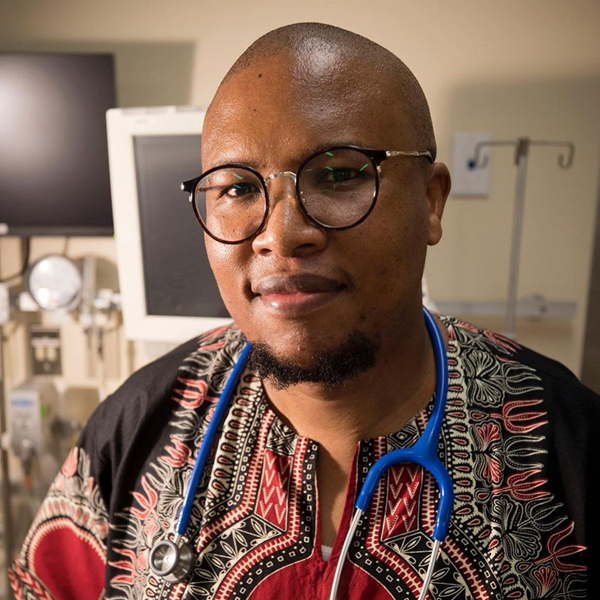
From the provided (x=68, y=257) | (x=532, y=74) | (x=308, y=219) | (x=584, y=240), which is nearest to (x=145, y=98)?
(x=68, y=257)

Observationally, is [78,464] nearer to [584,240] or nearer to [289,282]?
[289,282]

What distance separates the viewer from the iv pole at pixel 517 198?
1470 millimetres

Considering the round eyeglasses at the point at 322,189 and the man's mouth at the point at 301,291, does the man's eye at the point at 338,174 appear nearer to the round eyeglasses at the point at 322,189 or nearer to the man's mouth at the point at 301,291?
the round eyeglasses at the point at 322,189

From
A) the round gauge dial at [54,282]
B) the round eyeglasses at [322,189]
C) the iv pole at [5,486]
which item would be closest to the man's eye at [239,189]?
the round eyeglasses at [322,189]

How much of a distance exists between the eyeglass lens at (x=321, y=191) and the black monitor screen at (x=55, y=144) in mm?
1059

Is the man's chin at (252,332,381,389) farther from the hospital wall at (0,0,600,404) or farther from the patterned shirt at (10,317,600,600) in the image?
the hospital wall at (0,0,600,404)

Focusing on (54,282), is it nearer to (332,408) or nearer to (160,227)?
(160,227)

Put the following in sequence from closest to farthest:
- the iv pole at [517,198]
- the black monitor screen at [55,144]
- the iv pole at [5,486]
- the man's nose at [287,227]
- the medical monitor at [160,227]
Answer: the man's nose at [287,227]
the medical monitor at [160,227]
the iv pole at [517,198]
the black monitor screen at [55,144]
the iv pole at [5,486]

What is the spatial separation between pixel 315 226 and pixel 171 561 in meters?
0.49

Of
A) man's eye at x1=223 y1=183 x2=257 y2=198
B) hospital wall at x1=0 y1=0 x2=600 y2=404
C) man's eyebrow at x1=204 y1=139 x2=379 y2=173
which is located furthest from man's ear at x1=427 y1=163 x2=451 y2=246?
hospital wall at x1=0 y1=0 x2=600 y2=404

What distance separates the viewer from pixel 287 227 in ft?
2.09

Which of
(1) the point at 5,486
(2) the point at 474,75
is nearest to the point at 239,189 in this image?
(2) the point at 474,75

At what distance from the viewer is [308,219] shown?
0.65 m

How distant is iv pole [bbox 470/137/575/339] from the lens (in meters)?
1.47
